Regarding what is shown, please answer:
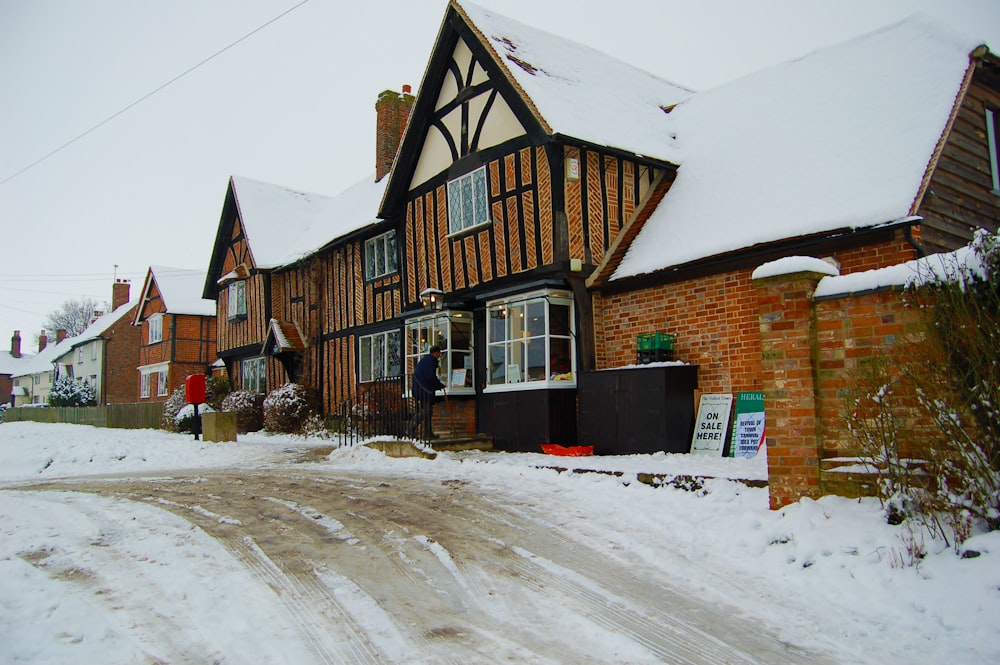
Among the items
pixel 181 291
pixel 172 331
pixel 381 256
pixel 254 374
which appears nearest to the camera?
pixel 381 256

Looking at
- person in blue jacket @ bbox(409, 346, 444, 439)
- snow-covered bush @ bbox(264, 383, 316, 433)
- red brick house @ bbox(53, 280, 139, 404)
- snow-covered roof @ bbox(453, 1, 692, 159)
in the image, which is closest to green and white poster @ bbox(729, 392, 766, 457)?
snow-covered roof @ bbox(453, 1, 692, 159)

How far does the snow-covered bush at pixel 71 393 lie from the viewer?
3978 cm

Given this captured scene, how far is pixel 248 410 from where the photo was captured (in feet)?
75.3

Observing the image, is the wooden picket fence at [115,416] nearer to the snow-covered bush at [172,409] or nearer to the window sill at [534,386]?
the snow-covered bush at [172,409]

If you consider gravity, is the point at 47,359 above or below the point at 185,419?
above

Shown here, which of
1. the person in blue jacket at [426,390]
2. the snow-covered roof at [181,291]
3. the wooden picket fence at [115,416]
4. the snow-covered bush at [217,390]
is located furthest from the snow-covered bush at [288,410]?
the snow-covered roof at [181,291]

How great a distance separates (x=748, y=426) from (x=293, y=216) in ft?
71.7

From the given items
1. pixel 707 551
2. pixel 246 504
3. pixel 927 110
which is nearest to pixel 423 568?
pixel 707 551

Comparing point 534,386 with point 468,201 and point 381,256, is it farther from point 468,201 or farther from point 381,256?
point 381,256

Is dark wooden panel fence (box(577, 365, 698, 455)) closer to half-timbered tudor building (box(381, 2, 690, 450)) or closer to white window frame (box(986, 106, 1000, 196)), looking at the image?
half-timbered tudor building (box(381, 2, 690, 450))

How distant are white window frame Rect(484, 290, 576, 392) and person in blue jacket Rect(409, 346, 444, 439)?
114cm

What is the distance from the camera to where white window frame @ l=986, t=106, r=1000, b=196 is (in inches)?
450

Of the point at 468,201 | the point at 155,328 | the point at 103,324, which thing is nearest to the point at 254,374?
the point at 155,328

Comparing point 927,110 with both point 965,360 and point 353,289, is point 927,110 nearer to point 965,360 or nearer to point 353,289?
point 965,360
